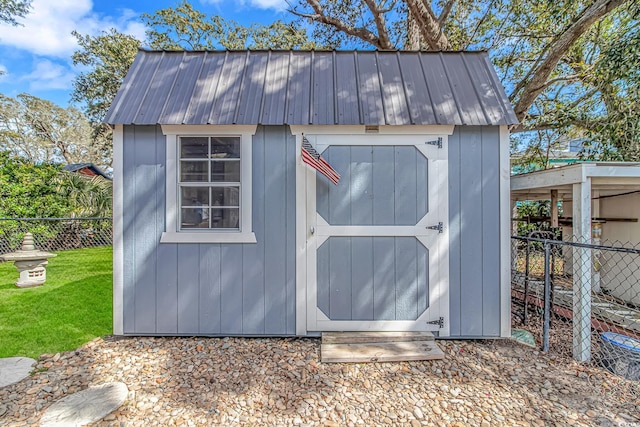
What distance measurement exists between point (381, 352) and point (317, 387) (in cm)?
73

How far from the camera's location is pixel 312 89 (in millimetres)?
3207

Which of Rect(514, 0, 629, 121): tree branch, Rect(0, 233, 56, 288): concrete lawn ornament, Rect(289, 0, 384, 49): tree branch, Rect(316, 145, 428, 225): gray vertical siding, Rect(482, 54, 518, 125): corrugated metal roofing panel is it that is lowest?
Rect(0, 233, 56, 288): concrete lawn ornament

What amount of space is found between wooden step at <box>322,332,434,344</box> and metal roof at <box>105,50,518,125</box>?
A: 2161mm

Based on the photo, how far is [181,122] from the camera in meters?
2.92

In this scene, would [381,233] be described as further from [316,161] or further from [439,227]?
[316,161]

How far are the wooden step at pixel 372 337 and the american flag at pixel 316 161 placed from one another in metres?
1.57

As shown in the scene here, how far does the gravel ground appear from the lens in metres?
1.96

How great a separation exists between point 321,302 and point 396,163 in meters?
1.66

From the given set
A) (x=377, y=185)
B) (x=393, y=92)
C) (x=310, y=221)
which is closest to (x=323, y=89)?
(x=393, y=92)

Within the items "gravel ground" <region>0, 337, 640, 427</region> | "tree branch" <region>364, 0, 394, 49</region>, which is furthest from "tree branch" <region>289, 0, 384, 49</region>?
"gravel ground" <region>0, 337, 640, 427</region>

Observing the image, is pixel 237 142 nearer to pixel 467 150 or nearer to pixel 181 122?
pixel 181 122

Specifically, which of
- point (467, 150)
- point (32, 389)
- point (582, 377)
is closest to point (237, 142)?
point (467, 150)

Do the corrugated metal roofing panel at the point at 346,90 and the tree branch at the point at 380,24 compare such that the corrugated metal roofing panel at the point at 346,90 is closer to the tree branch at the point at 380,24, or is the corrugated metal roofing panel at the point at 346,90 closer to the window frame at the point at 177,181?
the window frame at the point at 177,181

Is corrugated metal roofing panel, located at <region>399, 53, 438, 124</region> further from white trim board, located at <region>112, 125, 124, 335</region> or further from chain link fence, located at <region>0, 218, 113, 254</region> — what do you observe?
chain link fence, located at <region>0, 218, 113, 254</region>
